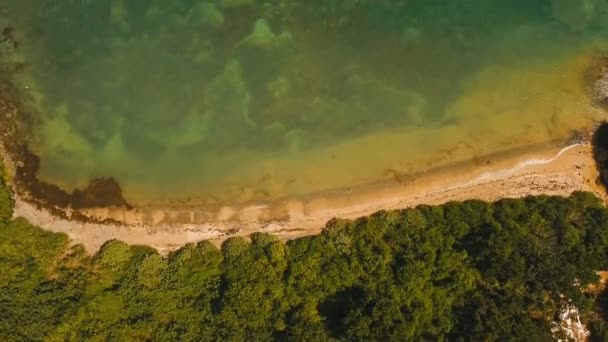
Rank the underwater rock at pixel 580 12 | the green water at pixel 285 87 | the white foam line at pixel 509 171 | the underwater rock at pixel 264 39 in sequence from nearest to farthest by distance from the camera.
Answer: the white foam line at pixel 509 171 < the green water at pixel 285 87 < the underwater rock at pixel 264 39 < the underwater rock at pixel 580 12

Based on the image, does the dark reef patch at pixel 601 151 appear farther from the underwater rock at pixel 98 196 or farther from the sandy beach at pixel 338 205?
the underwater rock at pixel 98 196

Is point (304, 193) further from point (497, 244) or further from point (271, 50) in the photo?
point (497, 244)

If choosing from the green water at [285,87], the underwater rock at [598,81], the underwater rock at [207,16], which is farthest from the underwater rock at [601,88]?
the underwater rock at [207,16]

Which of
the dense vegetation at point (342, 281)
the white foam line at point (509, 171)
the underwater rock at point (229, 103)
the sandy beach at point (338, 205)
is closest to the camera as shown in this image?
the dense vegetation at point (342, 281)

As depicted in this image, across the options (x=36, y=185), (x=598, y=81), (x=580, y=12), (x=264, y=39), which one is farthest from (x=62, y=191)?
(x=580, y=12)

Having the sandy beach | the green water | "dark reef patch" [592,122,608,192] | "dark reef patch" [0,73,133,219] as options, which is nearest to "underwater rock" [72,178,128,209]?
"dark reef patch" [0,73,133,219]

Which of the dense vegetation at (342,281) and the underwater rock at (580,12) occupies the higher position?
the underwater rock at (580,12)
